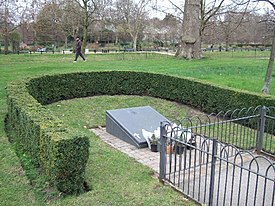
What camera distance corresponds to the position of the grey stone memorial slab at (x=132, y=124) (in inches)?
298

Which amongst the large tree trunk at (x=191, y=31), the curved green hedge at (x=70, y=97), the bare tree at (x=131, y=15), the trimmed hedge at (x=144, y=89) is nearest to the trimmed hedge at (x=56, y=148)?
the curved green hedge at (x=70, y=97)

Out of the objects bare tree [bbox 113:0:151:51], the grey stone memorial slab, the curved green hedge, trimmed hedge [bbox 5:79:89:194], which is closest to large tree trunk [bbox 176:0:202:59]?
the curved green hedge

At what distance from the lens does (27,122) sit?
579cm

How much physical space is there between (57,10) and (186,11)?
16.6 m

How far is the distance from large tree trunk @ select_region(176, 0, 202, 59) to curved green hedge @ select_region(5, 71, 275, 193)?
10983 mm

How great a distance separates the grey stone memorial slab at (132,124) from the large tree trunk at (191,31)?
14406 mm

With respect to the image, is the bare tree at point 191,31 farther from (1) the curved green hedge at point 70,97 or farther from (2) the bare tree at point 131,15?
(2) the bare tree at point 131,15

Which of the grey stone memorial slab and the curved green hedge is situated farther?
the grey stone memorial slab

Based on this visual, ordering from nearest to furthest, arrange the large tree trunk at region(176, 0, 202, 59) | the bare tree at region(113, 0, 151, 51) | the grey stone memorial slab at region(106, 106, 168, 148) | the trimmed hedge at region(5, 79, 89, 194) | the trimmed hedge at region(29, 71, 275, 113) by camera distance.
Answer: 1. the trimmed hedge at region(5, 79, 89, 194)
2. the grey stone memorial slab at region(106, 106, 168, 148)
3. the trimmed hedge at region(29, 71, 275, 113)
4. the large tree trunk at region(176, 0, 202, 59)
5. the bare tree at region(113, 0, 151, 51)

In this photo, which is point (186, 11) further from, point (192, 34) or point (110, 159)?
point (110, 159)

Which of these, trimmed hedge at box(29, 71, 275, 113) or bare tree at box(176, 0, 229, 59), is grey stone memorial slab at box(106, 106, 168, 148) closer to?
trimmed hedge at box(29, 71, 275, 113)

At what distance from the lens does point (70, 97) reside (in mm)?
11719

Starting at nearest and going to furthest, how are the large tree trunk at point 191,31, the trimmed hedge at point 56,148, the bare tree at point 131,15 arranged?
the trimmed hedge at point 56,148, the large tree trunk at point 191,31, the bare tree at point 131,15

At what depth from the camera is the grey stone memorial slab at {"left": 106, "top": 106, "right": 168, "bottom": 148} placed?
7.57m
